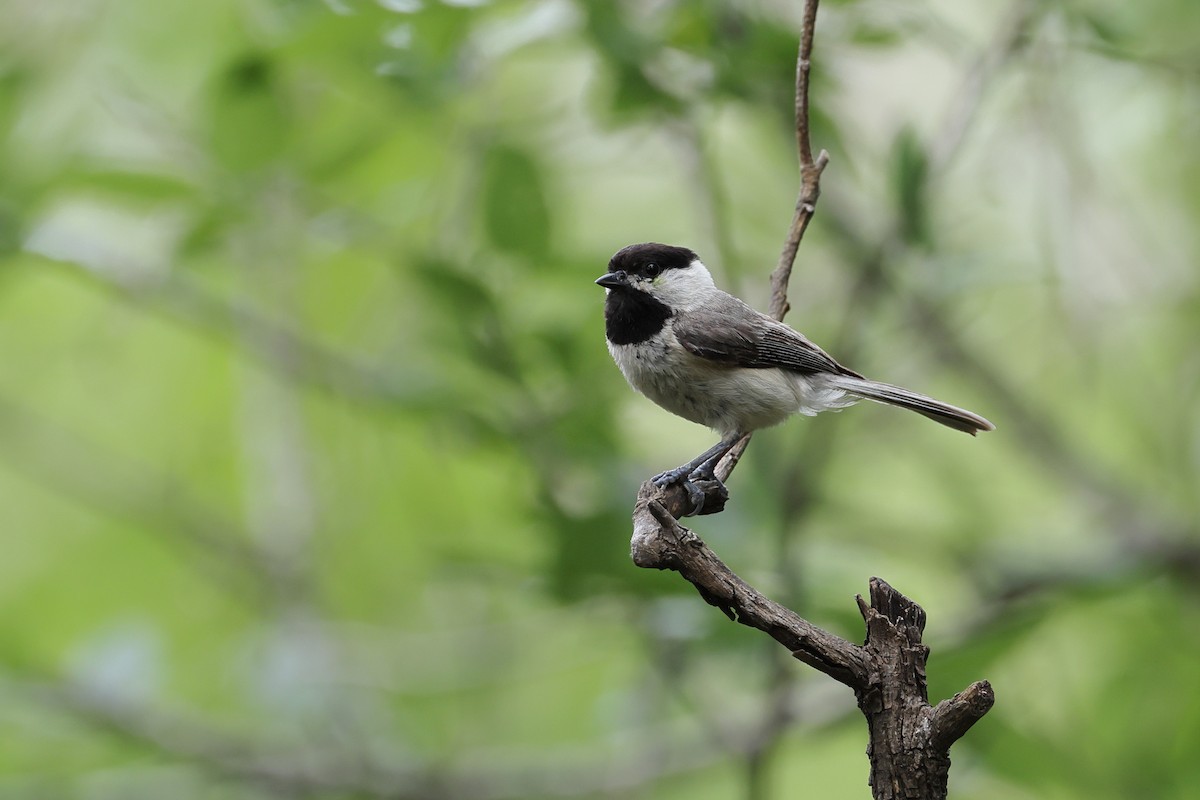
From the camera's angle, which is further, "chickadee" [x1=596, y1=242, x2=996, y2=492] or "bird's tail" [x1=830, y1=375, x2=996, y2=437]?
"chickadee" [x1=596, y1=242, x2=996, y2=492]

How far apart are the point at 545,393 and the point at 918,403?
107 centimetres

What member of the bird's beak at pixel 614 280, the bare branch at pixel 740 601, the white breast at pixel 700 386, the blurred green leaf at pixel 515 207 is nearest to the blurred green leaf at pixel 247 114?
the blurred green leaf at pixel 515 207

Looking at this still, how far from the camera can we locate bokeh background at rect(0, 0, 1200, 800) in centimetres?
326

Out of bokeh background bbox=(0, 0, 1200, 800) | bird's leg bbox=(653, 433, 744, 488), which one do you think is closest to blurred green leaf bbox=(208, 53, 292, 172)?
bokeh background bbox=(0, 0, 1200, 800)

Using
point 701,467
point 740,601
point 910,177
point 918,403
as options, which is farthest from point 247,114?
point 740,601

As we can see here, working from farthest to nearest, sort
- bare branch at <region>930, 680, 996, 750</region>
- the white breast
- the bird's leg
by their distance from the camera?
the white breast → the bird's leg → bare branch at <region>930, 680, 996, 750</region>

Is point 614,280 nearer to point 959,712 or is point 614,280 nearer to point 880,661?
point 880,661

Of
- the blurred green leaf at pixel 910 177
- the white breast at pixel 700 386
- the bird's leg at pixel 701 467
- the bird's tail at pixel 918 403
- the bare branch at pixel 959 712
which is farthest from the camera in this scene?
the white breast at pixel 700 386

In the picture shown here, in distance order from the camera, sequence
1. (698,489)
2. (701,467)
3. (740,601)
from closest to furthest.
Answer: (740,601)
(698,489)
(701,467)

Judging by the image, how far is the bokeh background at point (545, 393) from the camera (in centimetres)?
326

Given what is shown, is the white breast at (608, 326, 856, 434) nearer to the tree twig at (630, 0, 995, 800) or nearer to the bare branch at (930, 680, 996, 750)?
the tree twig at (630, 0, 995, 800)

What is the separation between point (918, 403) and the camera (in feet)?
10.1

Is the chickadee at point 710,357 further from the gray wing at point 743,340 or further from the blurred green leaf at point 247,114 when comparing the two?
the blurred green leaf at point 247,114

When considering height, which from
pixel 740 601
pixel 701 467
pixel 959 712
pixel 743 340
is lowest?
pixel 959 712
